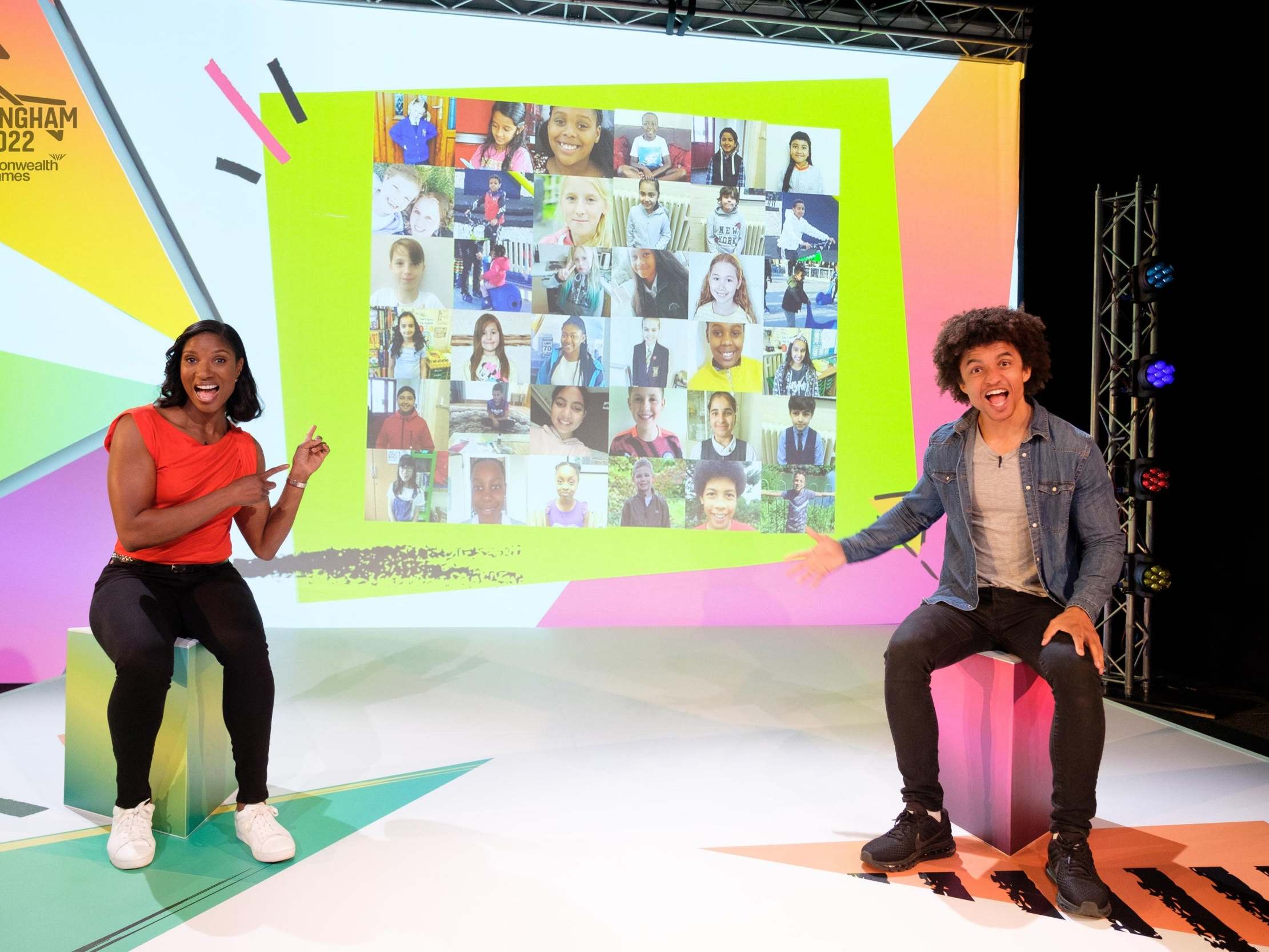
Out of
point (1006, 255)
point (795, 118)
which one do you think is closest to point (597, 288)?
point (795, 118)

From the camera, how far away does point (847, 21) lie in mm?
5051

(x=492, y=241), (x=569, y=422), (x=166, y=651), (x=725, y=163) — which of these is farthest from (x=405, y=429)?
(x=166, y=651)

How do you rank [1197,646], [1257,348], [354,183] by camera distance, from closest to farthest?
[1257,348] < [1197,646] < [354,183]

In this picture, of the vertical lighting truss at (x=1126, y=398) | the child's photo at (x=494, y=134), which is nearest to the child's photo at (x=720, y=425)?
the child's photo at (x=494, y=134)

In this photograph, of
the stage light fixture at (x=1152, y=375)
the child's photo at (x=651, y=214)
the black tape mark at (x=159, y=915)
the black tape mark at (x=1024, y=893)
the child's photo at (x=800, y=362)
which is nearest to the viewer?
the black tape mark at (x=159, y=915)

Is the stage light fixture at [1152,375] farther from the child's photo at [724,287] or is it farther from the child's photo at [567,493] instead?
the child's photo at [567,493]

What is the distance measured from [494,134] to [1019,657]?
12.8ft

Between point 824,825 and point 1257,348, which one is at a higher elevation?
point 1257,348

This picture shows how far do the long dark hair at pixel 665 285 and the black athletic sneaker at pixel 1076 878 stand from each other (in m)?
3.57

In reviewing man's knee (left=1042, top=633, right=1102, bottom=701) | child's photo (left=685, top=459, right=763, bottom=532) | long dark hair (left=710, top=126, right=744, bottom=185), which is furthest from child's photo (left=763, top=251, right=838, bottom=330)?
man's knee (left=1042, top=633, right=1102, bottom=701)

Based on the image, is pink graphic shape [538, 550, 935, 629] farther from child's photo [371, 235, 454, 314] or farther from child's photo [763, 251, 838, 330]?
child's photo [371, 235, 454, 314]

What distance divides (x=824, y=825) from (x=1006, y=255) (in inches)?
161

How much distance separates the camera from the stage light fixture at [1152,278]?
375cm

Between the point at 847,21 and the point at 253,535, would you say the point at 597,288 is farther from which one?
the point at 253,535
